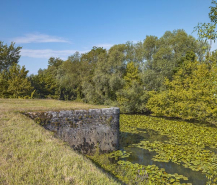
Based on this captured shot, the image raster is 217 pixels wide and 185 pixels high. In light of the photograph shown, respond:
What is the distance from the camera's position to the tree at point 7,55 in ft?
87.7

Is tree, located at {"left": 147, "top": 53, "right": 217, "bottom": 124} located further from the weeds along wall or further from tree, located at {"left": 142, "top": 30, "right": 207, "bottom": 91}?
the weeds along wall

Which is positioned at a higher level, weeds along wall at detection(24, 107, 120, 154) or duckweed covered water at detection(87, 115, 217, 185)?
weeds along wall at detection(24, 107, 120, 154)

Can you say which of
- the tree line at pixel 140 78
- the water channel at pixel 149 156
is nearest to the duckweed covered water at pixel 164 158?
the water channel at pixel 149 156

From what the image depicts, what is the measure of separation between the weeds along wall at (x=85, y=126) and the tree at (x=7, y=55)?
23.4m

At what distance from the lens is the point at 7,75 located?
21.3 m

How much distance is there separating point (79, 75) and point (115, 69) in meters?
8.41

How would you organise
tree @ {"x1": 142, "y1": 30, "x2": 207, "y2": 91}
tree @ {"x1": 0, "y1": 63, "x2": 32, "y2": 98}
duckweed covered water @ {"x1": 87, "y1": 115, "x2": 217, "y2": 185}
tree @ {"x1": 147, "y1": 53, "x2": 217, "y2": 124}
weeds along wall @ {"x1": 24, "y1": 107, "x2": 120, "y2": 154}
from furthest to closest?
tree @ {"x1": 142, "y1": 30, "x2": 207, "y2": 91}, tree @ {"x1": 0, "y1": 63, "x2": 32, "y2": 98}, tree @ {"x1": 147, "y1": 53, "x2": 217, "y2": 124}, weeds along wall @ {"x1": 24, "y1": 107, "x2": 120, "y2": 154}, duckweed covered water @ {"x1": 87, "y1": 115, "x2": 217, "y2": 185}

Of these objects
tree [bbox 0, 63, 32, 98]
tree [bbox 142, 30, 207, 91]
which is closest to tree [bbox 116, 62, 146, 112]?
tree [bbox 142, 30, 207, 91]

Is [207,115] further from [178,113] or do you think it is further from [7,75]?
[7,75]

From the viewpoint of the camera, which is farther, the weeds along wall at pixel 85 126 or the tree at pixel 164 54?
the tree at pixel 164 54

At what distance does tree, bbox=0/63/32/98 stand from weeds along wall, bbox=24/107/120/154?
14034mm

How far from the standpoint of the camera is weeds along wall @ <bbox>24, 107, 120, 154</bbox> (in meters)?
8.14

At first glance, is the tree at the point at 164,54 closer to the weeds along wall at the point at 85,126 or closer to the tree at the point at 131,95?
the tree at the point at 131,95

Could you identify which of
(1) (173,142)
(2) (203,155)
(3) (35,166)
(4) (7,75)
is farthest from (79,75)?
(3) (35,166)
